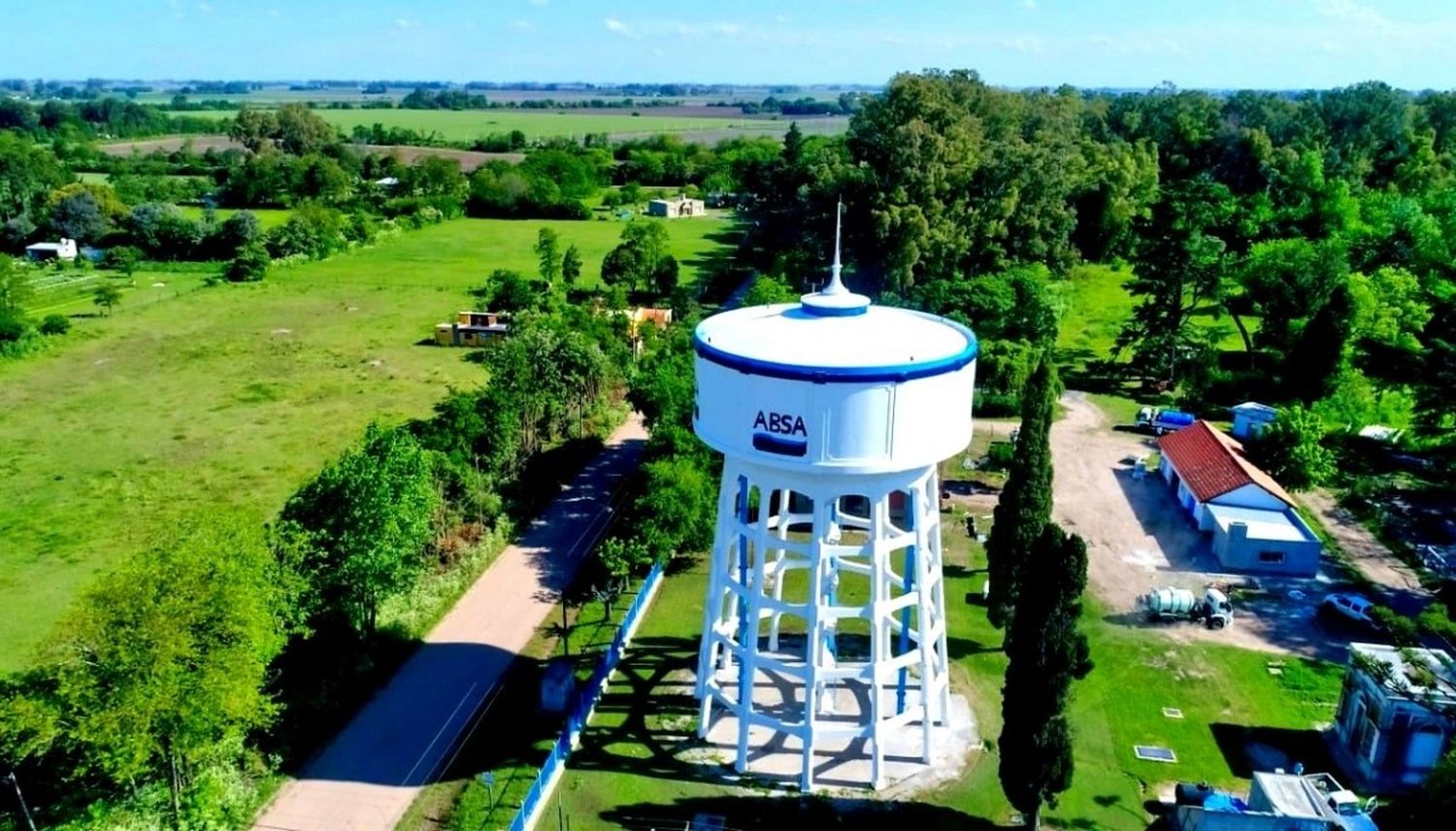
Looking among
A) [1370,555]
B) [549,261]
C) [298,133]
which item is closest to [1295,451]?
[1370,555]

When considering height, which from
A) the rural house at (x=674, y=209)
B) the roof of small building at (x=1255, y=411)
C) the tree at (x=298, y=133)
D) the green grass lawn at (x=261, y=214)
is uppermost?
the tree at (x=298, y=133)

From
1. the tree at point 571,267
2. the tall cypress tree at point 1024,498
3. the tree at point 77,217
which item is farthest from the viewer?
the tree at point 77,217

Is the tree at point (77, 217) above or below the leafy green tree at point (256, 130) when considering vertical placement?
below

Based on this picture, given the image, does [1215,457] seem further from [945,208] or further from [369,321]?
[369,321]

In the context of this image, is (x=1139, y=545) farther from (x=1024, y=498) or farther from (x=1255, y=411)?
(x=1255, y=411)

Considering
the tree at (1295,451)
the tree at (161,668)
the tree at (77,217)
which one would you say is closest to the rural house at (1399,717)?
the tree at (1295,451)

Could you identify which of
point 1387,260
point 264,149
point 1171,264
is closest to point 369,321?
point 1171,264

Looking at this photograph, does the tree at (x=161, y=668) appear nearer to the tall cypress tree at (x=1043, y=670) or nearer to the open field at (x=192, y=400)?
the open field at (x=192, y=400)
